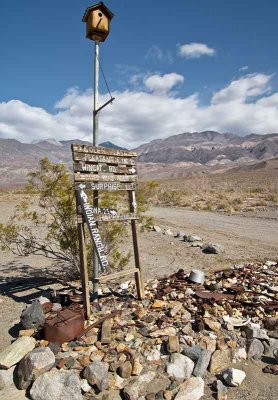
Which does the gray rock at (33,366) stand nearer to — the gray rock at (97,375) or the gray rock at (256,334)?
the gray rock at (97,375)

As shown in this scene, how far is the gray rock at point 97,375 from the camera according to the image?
377 centimetres

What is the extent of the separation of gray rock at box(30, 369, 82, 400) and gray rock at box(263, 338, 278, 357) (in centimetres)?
235

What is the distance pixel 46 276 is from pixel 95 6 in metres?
5.21

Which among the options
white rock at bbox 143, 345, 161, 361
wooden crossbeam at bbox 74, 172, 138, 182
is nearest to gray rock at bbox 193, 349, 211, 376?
white rock at bbox 143, 345, 161, 361

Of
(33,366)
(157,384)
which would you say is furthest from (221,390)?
(33,366)

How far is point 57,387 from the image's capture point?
3625 millimetres

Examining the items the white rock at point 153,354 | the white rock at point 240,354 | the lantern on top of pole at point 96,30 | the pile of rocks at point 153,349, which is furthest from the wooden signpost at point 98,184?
the white rock at point 240,354

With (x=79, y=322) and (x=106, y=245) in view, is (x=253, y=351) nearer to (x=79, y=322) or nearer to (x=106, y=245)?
(x=79, y=322)

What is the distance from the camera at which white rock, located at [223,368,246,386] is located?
384 cm

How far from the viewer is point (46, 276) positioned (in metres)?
7.52

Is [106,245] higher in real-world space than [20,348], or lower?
higher

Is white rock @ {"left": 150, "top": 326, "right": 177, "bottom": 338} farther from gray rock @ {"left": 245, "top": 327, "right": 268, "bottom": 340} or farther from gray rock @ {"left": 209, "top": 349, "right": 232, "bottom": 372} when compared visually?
gray rock @ {"left": 245, "top": 327, "right": 268, "bottom": 340}

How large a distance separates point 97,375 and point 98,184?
2.61m

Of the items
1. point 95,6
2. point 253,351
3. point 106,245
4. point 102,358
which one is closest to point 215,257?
point 106,245
